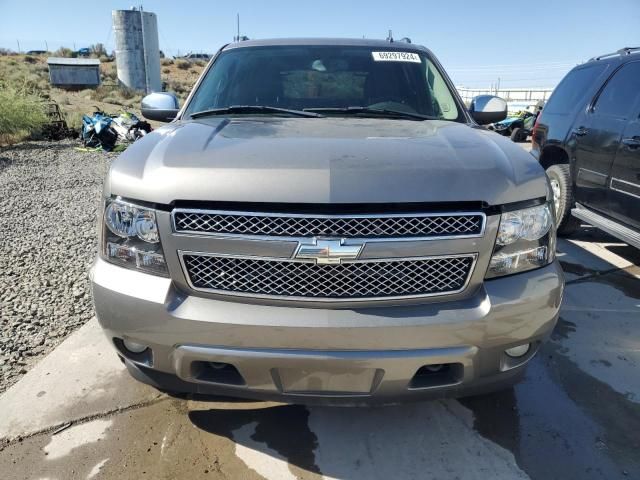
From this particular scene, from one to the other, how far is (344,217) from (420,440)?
1.25m

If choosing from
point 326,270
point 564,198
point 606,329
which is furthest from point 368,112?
point 564,198

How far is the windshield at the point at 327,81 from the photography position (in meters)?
3.15

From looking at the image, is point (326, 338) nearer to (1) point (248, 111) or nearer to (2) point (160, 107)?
(1) point (248, 111)

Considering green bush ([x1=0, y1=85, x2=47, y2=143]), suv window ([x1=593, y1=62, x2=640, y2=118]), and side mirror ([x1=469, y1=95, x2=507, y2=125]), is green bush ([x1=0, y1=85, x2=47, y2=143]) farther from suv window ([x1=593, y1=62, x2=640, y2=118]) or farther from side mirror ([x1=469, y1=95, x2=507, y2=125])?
suv window ([x1=593, y1=62, x2=640, y2=118])

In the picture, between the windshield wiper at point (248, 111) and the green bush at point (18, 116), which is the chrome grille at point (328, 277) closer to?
the windshield wiper at point (248, 111)

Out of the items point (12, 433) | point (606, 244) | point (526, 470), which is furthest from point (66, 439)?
point (606, 244)

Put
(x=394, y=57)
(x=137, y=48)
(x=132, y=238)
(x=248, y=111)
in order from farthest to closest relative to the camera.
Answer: (x=137, y=48) → (x=394, y=57) → (x=248, y=111) → (x=132, y=238)

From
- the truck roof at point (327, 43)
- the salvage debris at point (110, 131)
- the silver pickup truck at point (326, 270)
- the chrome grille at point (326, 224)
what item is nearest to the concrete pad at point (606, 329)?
the silver pickup truck at point (326, 270)

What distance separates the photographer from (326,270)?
1851 mm

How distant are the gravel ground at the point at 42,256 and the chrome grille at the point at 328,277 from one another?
1.74m

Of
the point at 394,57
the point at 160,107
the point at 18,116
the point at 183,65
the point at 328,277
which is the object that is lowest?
the point at 183,65

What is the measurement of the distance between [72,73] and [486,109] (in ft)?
104

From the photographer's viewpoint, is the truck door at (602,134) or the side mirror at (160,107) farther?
the truck door at (602,134)

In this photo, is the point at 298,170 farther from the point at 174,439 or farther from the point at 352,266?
the point at 174,439
